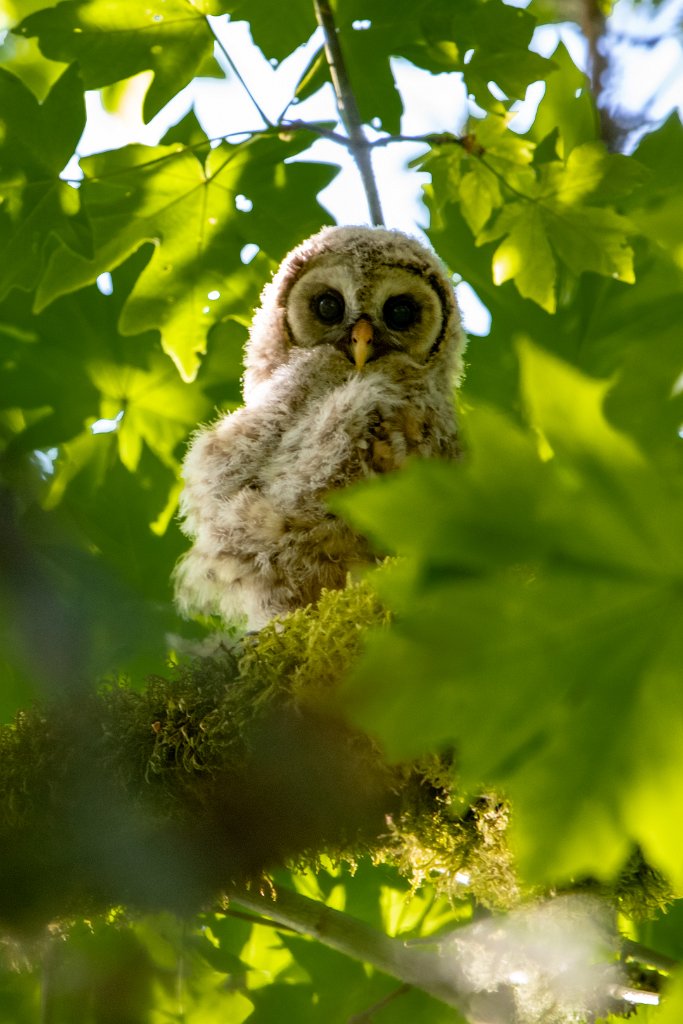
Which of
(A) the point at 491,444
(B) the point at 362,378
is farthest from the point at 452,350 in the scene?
(A) the point at 491,444

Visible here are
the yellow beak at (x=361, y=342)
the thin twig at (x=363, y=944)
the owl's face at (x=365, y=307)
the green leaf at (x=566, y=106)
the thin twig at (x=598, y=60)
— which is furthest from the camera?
the green leaf at (x=566, y=106)

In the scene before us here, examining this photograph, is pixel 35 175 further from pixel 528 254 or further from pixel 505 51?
pixel 528 254

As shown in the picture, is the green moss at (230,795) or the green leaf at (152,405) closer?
the green moss at (230,795)

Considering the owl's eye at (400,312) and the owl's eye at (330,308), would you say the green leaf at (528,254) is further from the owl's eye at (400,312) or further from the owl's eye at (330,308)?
the owl's eye at (330,308)

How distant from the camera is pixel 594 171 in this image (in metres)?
2.42

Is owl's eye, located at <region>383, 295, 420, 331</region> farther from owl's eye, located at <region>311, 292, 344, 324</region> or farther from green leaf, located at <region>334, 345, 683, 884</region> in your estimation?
green leaf, located at <region>334, 345, 683, 884</region>

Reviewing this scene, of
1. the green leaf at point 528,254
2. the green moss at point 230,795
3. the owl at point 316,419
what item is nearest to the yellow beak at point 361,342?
the owl at point 316,419

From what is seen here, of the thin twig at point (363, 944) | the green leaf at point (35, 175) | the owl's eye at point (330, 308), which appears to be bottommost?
the thin twig at point (363, 944)

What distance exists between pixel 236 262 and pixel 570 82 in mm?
1075

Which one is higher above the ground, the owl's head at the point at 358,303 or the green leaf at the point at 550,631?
the owl's head at the point at 358,303

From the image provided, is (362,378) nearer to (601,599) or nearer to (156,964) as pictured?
(156,964)

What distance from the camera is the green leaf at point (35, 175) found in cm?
220

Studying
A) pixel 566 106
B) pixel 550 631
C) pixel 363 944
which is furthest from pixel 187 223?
pixel 550 631

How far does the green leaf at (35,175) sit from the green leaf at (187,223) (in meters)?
0.12
